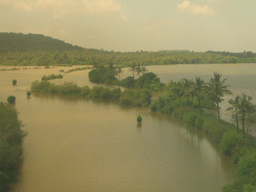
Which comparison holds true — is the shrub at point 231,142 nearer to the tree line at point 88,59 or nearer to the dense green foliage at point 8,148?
the dense green foliage at point 8,148

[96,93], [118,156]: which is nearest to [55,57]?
[96,93]

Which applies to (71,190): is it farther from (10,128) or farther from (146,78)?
(146,78)

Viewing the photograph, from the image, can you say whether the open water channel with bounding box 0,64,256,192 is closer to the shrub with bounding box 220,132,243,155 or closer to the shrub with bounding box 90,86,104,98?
the shrub with bounding box 220,132,243,155

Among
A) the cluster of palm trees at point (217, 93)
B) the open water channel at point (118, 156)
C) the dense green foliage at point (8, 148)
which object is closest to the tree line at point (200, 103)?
the cluster of palm trees at point (217, 93)

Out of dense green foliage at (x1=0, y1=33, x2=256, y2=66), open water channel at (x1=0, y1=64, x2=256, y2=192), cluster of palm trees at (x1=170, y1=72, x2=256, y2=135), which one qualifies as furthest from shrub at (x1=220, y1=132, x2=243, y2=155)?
dense green foliage at (x1=0, y1=33, x2=256, y2=66)

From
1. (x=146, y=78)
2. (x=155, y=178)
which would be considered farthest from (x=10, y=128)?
(x=146, y=78)

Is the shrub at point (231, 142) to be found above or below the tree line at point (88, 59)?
below
